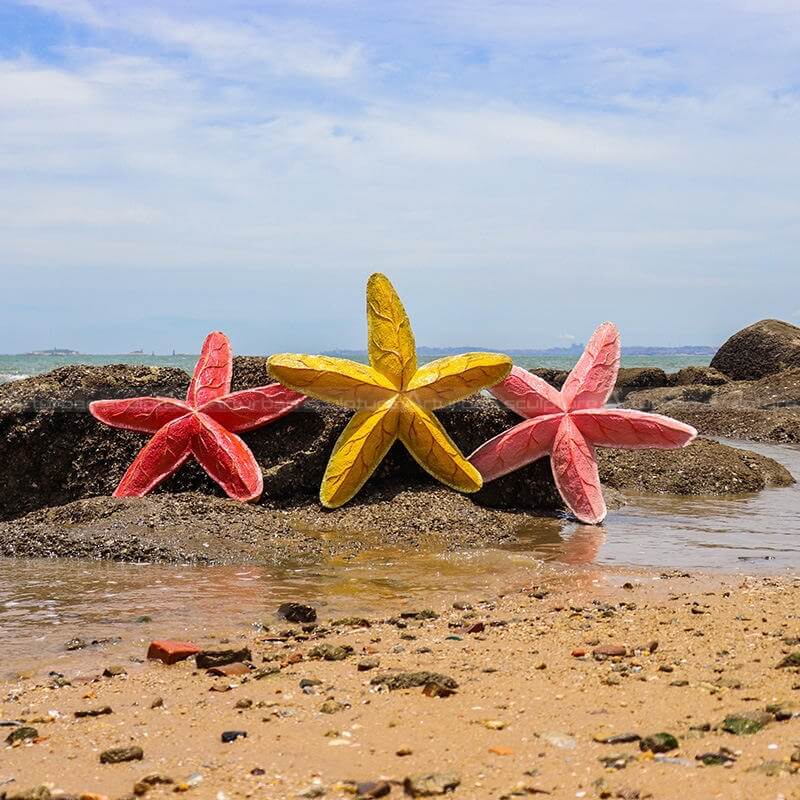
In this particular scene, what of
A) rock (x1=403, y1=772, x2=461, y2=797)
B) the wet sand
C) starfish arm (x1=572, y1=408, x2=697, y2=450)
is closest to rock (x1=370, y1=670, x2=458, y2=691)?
the wet sand

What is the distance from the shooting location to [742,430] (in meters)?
18.7

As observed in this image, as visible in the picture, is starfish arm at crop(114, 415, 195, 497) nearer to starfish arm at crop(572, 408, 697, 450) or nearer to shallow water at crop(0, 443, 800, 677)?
shallow water at crop(0, 443, 800, 677)

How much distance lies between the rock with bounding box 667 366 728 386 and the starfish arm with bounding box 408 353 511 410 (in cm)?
1767

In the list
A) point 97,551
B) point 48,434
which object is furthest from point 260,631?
point 48,434

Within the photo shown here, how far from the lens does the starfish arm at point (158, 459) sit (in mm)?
8648

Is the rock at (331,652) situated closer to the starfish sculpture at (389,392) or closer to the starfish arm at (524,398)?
the starfish sculpture at (389,392)

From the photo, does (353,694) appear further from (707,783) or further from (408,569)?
(408,569)

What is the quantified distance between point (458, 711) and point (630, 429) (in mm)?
5666

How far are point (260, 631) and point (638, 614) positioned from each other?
6.38ft

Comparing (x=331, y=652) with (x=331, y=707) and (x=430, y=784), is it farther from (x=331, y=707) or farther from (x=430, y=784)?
(x=430, y=784)

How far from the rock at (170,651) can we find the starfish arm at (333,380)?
12.0 ft

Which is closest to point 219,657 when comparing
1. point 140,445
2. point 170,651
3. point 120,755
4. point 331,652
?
point 170,651

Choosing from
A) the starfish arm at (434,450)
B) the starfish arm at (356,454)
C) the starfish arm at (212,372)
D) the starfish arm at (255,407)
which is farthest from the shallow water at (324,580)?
the starfish arm at (212,372)

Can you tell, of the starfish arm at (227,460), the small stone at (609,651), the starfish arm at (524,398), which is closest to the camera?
the small stone at (609,651)
